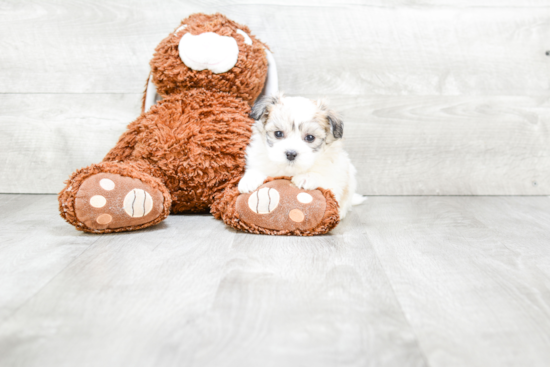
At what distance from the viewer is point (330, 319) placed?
97 cm

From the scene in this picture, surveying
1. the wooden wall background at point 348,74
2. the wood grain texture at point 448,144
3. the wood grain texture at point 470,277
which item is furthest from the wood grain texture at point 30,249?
the wood grain texture at point 448,144

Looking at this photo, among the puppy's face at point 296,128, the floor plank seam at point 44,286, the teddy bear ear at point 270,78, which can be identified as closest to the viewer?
the floor plank seam at point 44,286

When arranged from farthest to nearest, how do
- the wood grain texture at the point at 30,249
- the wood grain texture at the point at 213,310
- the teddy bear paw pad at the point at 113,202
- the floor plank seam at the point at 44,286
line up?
the teddy bear paw pad at the point at 113,202
the wood grain texture at the point at 30,249
the floor plank seam at the point at 44,286
the wood grain texture at the point at 213,310

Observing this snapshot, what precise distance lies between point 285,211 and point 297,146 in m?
0.23

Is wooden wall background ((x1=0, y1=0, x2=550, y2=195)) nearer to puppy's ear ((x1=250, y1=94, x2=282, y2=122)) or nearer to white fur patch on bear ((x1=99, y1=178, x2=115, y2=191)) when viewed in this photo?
puppy's ear ((x1=250, y1=94, x2=282, y2=122))

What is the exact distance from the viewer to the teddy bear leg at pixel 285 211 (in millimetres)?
1525

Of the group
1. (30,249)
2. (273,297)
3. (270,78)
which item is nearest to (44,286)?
(30,249)

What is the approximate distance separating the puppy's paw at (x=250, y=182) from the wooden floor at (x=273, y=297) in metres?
0.16

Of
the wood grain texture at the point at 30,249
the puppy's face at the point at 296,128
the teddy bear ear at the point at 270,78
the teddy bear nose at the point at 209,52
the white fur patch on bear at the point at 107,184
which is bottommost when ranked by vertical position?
the wood grain texture at the point at 30,249

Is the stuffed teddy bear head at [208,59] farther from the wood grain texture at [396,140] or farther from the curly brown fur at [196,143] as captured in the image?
the wood grain texture at [396,140]

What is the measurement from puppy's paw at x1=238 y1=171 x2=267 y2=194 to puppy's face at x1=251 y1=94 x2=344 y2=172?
92 millimetres

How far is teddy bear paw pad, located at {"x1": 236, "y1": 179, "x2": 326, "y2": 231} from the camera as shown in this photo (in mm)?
1524

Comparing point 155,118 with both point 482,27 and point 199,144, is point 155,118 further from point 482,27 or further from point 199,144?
point 482,27

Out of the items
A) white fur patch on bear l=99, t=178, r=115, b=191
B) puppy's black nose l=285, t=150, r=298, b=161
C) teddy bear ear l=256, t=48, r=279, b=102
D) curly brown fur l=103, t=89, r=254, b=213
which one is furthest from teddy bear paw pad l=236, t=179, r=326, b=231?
teddy bear ear l=256, t=48, r=279, b=102
